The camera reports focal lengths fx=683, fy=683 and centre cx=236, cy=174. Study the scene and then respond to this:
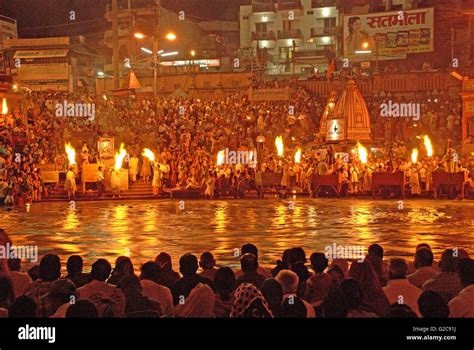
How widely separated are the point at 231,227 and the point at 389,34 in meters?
40.9

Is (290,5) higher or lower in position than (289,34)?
higher

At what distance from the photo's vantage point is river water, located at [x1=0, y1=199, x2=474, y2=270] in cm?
1442

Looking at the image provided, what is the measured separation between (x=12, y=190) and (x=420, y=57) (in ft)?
126

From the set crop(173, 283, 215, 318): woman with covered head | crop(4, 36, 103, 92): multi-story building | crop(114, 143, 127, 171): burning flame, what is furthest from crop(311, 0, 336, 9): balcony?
crop(173, 283, 215, 318): woman with covered head

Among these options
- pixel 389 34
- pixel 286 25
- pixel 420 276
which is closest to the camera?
pixel 420 276

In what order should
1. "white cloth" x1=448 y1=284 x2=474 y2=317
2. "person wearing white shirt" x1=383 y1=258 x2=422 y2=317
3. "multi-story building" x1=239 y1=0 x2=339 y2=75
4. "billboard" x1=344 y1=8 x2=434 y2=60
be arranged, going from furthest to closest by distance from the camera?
"multi-story building" x1=239 y1=0 x2=339 y2=75
"billboard" x1=344 y1=8 x2=434 y2=60
"person wearing white shirt" x1=383 y1=258 x2=422 y2=317
"white cloth" x1=448 y1=284 x2=474 y2=317

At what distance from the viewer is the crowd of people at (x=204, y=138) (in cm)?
2808

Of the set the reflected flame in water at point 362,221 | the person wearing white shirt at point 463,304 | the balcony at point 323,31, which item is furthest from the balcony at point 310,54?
the person wearing white shirt at point 463,304

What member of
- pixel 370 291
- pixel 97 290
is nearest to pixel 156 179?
pixel 97 290

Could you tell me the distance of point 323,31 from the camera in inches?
2527

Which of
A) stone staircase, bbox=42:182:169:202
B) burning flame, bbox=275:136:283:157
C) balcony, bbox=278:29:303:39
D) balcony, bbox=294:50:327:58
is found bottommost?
stone staircase, bbox=42:182:169:202

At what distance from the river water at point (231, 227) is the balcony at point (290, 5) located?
144 feet

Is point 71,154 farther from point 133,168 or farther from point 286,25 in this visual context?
point 286,25

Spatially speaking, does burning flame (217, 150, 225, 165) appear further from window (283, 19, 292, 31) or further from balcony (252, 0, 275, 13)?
balcony (252, 0, 275, 13)
